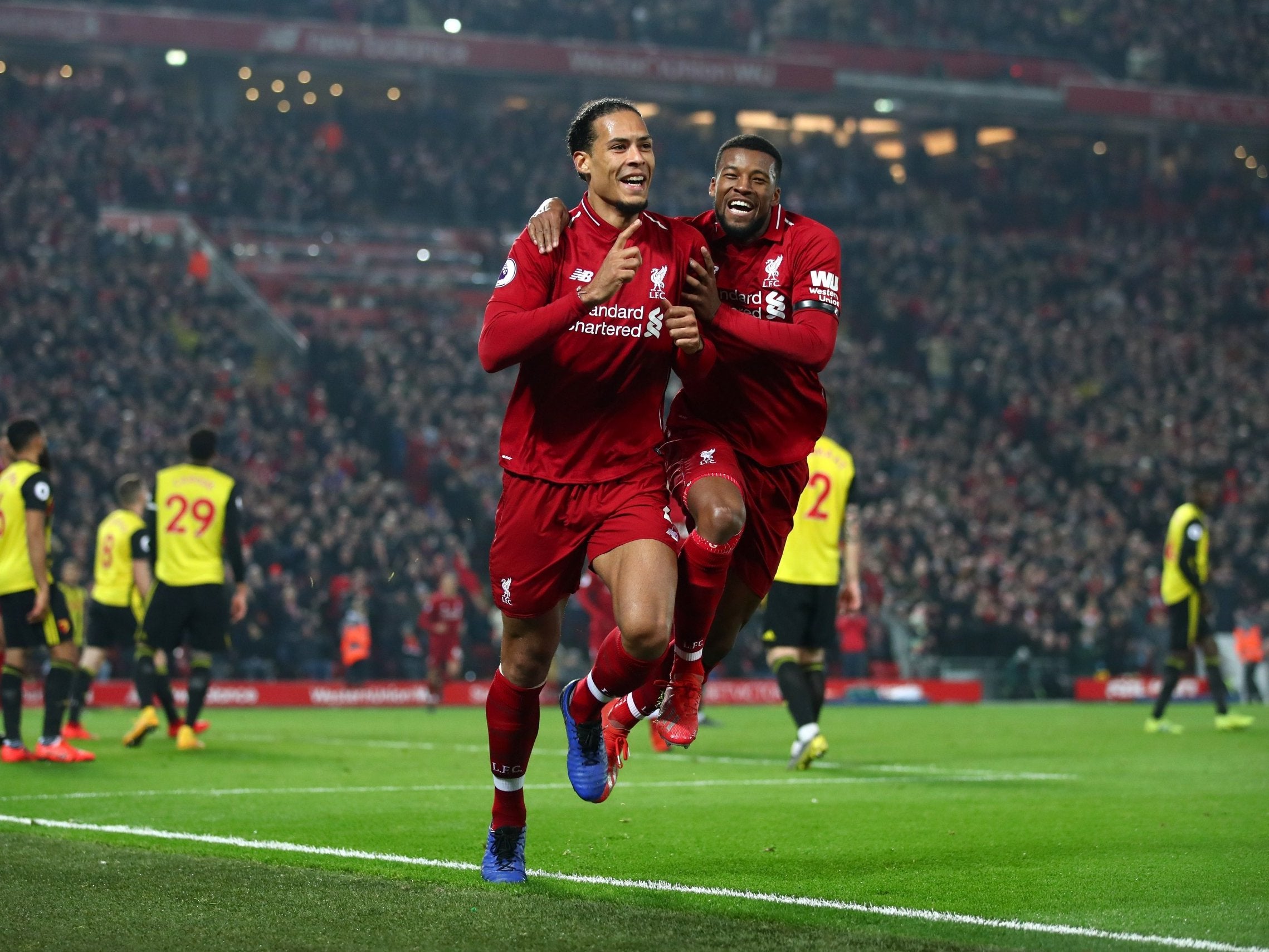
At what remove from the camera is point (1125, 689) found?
2517 centimetres

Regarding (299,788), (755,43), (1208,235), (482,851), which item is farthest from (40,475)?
(1208,235)

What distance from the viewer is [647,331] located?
5836 millimetres

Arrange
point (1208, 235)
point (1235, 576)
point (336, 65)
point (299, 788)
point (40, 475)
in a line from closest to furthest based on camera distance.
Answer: point (299, 788), point (40, 475), point (1235, 576), point (336, 65), point (1208, 235)

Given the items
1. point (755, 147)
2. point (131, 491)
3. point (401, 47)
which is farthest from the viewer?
point (401, 47)

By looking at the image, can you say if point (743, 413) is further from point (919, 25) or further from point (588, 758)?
point (919, 25)

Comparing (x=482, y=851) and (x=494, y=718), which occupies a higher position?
(x=494, y=718)

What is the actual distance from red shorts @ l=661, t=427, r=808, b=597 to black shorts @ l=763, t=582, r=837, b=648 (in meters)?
4.21

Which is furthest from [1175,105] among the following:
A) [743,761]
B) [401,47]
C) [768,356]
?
[768,356]

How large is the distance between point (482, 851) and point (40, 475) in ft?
18.8

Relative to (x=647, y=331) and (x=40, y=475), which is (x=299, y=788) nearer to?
(x=40, y=475)

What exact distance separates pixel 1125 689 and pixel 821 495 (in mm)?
15399

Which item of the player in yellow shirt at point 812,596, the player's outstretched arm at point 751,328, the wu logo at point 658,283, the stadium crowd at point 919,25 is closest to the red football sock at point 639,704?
the player's outstretched arm at point 751,328

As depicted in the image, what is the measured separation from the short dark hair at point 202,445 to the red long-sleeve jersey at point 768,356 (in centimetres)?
675

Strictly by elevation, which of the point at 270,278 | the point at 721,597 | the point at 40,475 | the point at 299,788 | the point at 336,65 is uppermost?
the point at 336,65
